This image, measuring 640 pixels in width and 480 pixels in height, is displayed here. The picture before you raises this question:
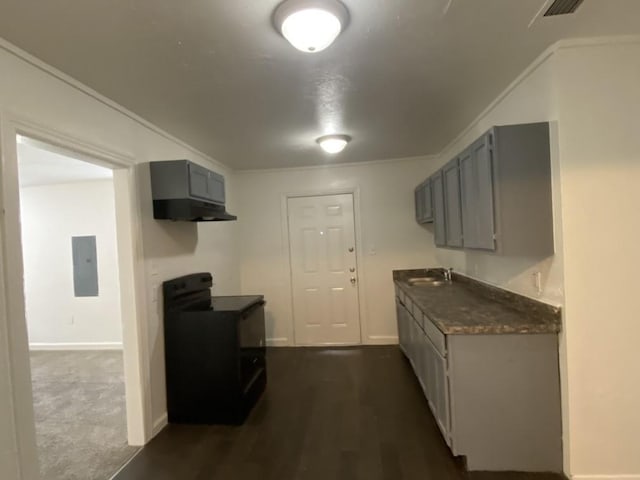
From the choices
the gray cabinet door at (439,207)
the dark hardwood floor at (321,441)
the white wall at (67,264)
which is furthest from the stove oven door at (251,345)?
the white wall at (67,264)

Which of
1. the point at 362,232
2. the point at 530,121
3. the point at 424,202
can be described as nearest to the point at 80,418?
the point at 362,232

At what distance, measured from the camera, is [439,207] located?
11.5ft

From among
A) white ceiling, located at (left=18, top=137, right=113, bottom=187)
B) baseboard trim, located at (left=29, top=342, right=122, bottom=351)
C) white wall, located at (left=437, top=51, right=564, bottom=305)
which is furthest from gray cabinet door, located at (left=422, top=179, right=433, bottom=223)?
baseboard trim, located at (left=29, top=342, right=122, bottom=351)

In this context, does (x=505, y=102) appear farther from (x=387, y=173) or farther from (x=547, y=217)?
(x=387, y=173)

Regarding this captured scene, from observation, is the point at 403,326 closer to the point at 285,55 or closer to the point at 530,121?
the point at 530,121

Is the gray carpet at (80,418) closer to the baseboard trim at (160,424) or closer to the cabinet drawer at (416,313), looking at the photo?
the baseboard trim at (160,424)

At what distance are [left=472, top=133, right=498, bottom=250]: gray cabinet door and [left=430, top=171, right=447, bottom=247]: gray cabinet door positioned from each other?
34.8 inches

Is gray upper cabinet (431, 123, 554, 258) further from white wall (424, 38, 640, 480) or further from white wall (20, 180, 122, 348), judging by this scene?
white wall (20, 180, 122, 348)

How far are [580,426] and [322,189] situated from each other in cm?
365

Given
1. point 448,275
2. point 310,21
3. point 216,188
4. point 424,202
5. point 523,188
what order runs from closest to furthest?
point 310,21 → point 523,188 → point 216,188 → point 424,202 → point 448,275

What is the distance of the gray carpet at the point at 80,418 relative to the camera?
2471 millimetres

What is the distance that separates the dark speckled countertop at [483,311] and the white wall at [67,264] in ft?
14.7

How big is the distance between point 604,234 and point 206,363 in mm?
2891

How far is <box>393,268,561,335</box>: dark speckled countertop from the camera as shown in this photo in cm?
215
